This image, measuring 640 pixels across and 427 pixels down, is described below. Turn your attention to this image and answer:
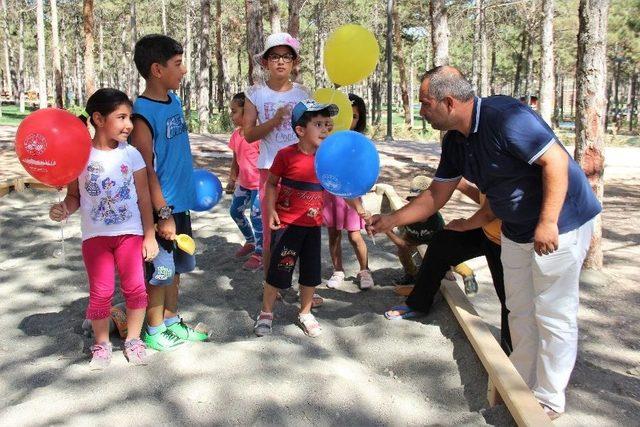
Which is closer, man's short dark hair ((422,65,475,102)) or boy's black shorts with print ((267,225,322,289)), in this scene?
man's short dark hair ((422,65,475,102))

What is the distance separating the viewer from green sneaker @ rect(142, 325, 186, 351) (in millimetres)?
3439

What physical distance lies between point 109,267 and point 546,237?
2.27 metres

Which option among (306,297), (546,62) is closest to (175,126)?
(306,297)

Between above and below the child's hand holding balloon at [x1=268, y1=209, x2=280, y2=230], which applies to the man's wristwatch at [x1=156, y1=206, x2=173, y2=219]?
above

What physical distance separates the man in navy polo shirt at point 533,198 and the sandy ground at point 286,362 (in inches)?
17.4

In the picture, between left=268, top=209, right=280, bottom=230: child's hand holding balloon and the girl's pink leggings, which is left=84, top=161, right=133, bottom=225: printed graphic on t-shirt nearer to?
the girl's pink leggings

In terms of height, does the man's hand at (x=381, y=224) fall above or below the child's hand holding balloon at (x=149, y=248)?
above

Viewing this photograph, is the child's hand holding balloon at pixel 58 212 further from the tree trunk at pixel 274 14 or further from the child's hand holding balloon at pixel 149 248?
the tree trunk at pixel 274 14

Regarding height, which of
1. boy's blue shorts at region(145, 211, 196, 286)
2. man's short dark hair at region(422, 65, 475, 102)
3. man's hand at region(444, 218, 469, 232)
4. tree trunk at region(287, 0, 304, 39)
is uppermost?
tree trunk at region(287, 0, 304, 39)

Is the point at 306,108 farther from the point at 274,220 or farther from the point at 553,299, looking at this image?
the point at 553,299

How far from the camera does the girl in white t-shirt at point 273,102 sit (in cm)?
397

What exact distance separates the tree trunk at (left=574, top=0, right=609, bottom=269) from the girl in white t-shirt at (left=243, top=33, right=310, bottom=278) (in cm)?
249

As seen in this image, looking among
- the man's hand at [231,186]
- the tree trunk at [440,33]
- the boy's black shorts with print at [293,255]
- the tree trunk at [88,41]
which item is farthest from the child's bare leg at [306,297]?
the tree trunk at [88,41]

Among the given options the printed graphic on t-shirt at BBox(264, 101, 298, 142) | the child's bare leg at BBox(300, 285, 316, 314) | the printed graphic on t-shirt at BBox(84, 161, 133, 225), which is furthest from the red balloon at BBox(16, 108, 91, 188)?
the child's bare leg at BBox(300, 285, 316, 314)
